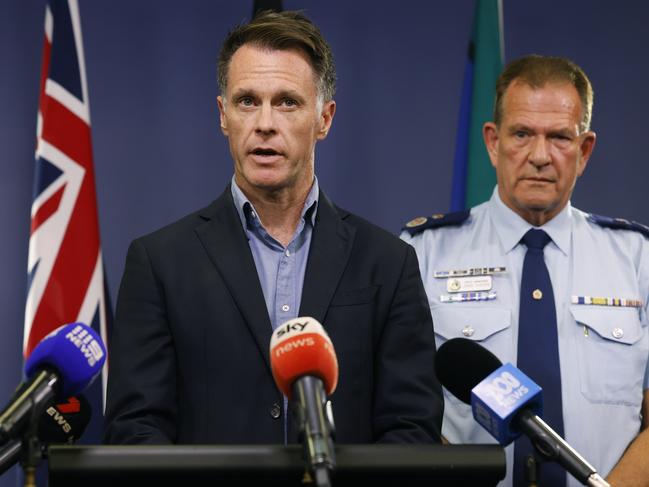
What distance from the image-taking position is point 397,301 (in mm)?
2010

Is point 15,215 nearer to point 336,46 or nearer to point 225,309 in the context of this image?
point 336,46

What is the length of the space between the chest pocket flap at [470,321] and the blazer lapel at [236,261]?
753 mm

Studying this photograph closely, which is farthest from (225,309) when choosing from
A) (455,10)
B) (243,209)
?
(455,10)

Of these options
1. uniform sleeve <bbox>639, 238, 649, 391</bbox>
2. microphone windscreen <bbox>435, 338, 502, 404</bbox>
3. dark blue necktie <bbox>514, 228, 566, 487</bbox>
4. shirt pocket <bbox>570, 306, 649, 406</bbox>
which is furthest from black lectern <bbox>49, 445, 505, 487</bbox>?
uniform sleeve <bbox>639, 238, 649, 391</bbox>

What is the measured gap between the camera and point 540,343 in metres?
2.48

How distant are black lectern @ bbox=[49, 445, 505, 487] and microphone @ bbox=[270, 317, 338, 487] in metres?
0.09

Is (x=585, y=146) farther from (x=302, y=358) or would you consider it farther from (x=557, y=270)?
(x=302, y=358)

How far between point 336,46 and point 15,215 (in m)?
1.29

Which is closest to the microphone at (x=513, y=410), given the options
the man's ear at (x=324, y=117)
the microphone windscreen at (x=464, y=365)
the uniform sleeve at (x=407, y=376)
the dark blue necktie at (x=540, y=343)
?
the microphone windscreen at (x=464, y=365)

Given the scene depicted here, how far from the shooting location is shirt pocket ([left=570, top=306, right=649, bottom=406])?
245cm

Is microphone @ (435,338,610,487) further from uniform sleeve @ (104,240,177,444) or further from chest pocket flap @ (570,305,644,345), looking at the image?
chest pocket flap @ (570,305,644,345)

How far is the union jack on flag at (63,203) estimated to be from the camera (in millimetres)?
3158

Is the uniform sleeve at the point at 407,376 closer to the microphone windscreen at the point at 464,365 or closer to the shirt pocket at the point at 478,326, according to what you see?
the microphone windscreen at the point at 464,365

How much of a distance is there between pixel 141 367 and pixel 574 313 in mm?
1160
